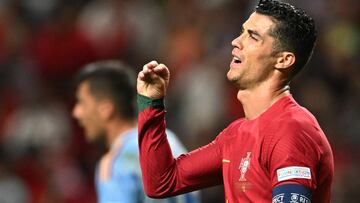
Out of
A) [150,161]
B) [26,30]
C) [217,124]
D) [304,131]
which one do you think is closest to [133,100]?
[150,161]

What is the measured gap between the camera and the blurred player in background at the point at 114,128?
5602 mm

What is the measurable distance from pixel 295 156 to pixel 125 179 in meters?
2.06

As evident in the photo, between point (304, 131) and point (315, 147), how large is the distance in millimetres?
79

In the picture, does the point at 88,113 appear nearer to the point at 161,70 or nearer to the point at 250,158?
the point at 161,70

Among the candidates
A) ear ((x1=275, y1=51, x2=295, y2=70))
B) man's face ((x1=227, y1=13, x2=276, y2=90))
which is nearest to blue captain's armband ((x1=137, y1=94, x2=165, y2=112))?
man's face ((x1=227, y1=13, x2=276, y2=90))

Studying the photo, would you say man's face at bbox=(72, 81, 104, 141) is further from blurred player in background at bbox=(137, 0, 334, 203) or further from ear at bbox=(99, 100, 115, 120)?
blurred player in background at bbox=(137, 0, 334, 203)

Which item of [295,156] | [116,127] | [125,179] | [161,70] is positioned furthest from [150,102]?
[116,127]

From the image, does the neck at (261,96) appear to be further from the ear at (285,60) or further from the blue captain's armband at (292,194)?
the blue captain's armband at (292,194)

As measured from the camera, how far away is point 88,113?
249 inches

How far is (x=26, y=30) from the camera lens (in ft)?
36.6

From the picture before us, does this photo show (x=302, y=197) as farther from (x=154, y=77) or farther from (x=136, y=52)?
(x=136, y=52)

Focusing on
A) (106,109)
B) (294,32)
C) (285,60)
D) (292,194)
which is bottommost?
(292,194)

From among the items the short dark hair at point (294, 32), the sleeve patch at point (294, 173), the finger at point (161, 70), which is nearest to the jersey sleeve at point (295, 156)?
the sleeve patch at point (294, 173)

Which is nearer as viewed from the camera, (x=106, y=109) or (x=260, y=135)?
(x=260, y=135)
